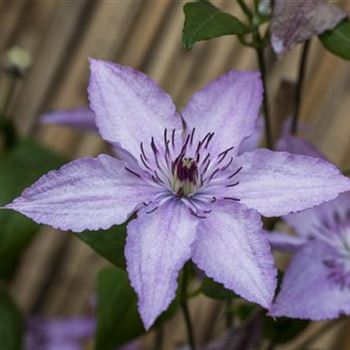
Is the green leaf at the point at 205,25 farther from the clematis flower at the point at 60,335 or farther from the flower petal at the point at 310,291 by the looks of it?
the clematis flower at the point at 60,335

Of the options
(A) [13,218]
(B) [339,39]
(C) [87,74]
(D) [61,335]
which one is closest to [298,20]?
(B) [339,39]

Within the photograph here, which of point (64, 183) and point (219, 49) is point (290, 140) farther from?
point (219, 49)

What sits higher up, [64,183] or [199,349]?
[64,183]

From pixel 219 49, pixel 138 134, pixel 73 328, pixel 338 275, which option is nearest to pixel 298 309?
pixel 338 275

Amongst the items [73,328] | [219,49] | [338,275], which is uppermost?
[338,275]

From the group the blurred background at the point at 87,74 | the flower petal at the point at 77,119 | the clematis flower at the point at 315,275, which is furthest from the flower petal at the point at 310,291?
the blurred background at the point at 87,74

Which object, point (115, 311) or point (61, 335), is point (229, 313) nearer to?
point (115, 311)
